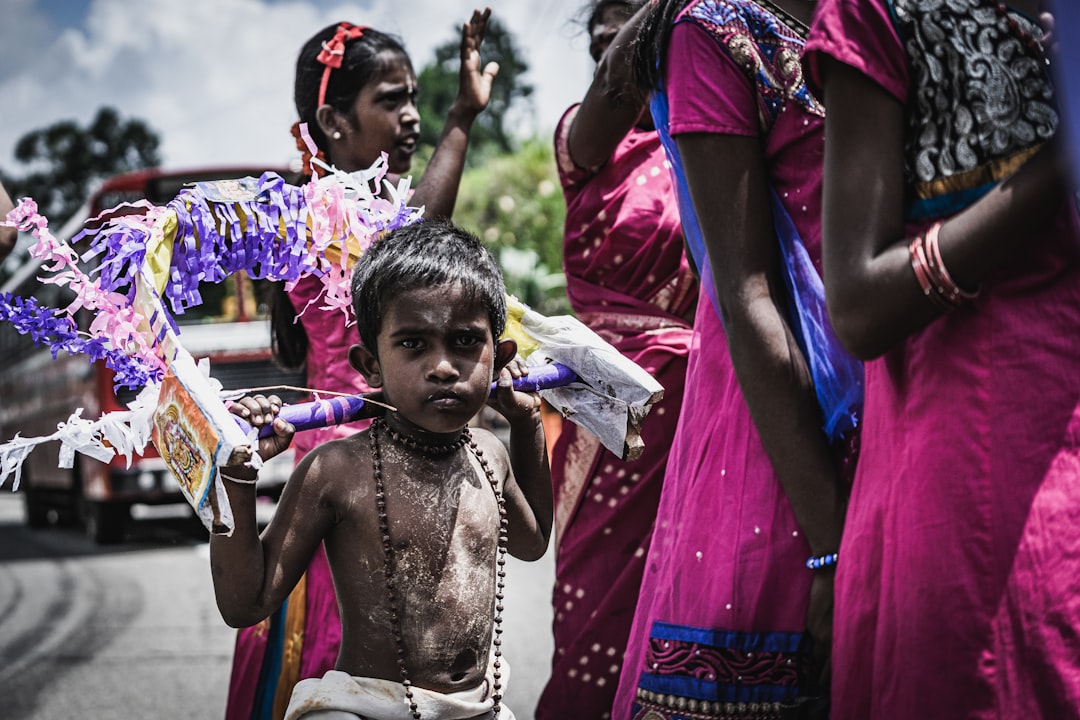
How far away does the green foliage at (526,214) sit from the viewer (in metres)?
21.8

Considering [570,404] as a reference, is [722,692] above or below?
below

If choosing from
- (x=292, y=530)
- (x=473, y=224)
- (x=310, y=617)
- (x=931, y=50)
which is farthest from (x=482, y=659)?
(x=473, y=224)

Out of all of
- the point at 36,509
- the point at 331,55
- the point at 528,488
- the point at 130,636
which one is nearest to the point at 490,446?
the point at 528,488

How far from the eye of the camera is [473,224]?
97.3 ft

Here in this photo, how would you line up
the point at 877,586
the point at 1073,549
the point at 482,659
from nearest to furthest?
1. the point at 1073,549
2. the point at 877,586
3. the point at 482,659

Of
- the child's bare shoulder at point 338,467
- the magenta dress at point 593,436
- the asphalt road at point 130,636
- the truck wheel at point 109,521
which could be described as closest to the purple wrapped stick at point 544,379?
the child's bare shoulder at point 338,467

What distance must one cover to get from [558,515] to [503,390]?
100cm

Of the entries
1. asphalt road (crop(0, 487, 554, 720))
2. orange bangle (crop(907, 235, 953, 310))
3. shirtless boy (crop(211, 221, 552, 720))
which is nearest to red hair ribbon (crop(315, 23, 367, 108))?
shirtless boy (crop(211, 221, 552, 720))

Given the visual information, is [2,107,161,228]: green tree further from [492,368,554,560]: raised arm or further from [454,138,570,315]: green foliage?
[492,368,554,560]: raised arm

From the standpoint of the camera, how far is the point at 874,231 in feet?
5.37

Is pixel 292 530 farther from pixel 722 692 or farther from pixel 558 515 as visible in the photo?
pixel 558 515

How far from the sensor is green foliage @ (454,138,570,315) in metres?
21.8

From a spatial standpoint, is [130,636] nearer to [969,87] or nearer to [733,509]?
[733,509]

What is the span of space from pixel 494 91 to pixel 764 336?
5245cm
